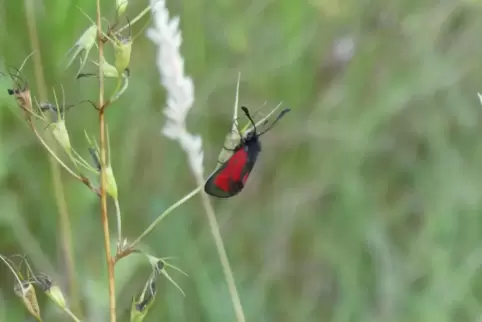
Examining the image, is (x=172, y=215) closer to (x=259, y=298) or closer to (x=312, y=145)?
(x=259, y=298)

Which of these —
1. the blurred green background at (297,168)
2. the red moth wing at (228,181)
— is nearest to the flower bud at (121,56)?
the red moth wing at (228,181)

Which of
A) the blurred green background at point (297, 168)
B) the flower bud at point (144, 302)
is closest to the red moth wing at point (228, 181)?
the flower bud at point (144, 302)

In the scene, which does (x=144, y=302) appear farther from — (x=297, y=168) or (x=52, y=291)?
(x=297, y=168)

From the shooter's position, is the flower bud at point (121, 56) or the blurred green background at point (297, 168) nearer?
the flower bud at point (121, 56)

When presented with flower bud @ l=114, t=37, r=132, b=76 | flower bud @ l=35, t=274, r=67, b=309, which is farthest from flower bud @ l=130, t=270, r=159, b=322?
flower bud @ l=114, t=37, r=132, b=76

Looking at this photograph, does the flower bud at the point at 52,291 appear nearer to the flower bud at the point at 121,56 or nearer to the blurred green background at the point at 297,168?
the flower bud at the point at 121,56

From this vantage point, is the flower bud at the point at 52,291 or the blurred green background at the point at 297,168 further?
the blurred green background at the point at 297,168

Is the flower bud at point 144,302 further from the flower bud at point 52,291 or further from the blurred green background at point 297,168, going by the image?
the blurred green background at point 297,168

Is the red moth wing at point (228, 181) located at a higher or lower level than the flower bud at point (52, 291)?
higher

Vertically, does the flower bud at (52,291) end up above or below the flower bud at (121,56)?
below

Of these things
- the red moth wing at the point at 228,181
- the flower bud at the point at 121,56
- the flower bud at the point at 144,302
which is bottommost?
the flower bud at the point at 144,302
